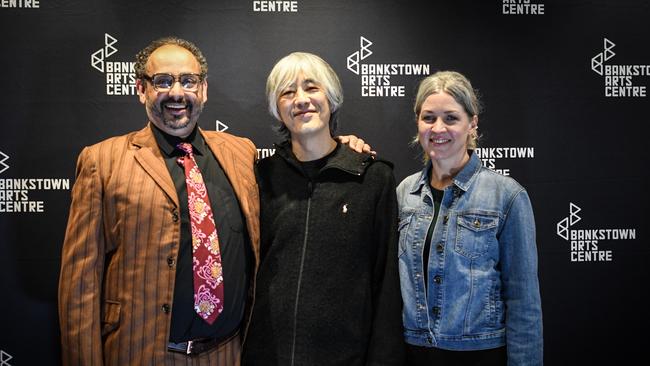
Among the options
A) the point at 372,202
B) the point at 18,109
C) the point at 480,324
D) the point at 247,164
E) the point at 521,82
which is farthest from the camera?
the point at 521,82

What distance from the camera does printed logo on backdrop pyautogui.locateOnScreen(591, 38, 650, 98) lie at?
9.92 ft

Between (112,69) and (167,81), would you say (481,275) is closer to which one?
(167,81)

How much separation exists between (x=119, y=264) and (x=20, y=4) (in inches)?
65.0

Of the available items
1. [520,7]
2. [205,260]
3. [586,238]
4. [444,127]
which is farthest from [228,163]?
[586,238]

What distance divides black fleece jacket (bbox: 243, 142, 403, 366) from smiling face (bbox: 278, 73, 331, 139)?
0.14 meters

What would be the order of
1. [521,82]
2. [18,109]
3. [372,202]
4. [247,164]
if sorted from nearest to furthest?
[372,202], [247,164], [18,109], [521,82]

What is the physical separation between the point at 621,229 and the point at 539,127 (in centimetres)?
75

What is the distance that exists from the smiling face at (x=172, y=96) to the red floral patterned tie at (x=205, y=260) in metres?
0.24

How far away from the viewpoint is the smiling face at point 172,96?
6.71ft

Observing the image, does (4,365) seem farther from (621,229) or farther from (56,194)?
(621,229)

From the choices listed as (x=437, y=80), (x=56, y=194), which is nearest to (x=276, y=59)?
(x=437, y=80)

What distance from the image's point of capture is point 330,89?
211cm

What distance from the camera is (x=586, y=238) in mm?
3045

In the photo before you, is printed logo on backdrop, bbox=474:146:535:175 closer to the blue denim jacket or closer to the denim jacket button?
the blue denim jacket
